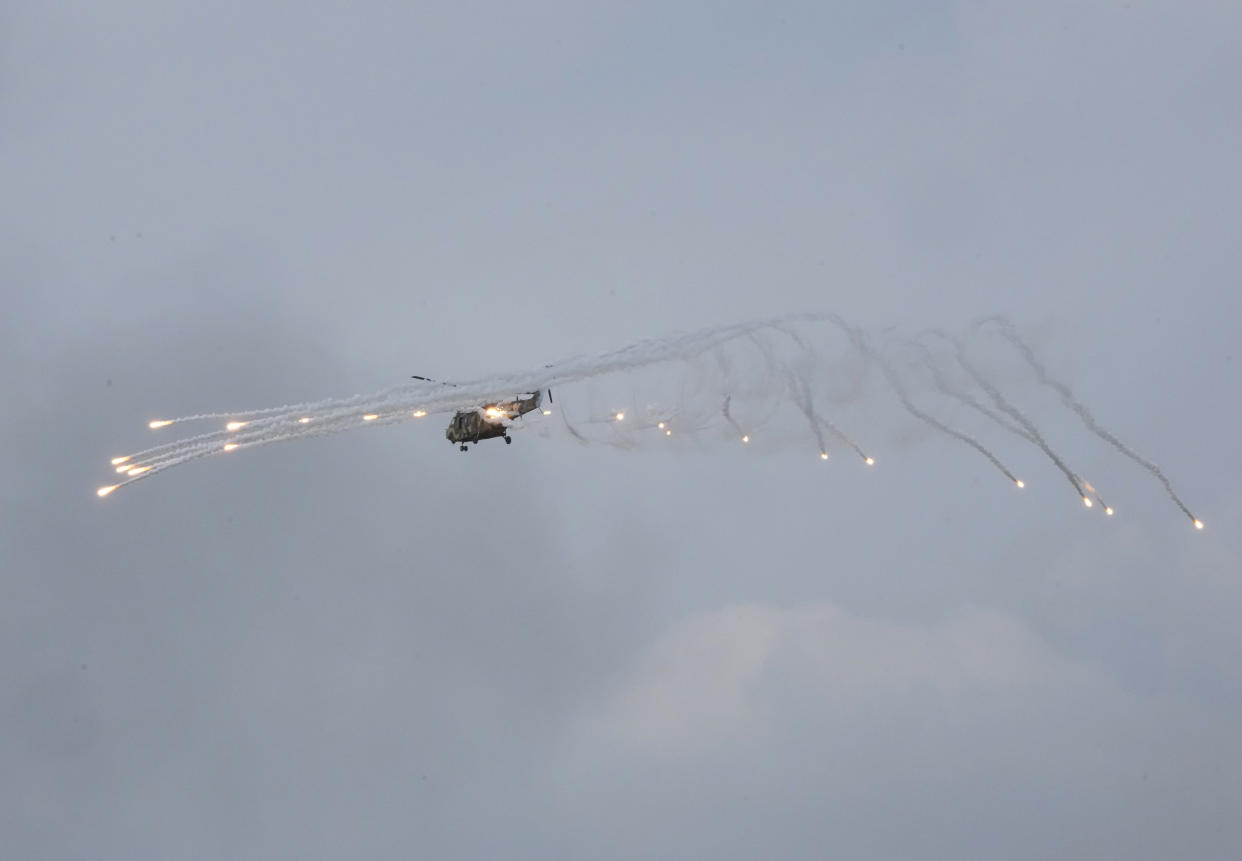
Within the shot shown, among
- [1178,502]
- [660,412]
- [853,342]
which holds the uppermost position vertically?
[853,342]

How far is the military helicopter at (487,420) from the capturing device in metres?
95.1

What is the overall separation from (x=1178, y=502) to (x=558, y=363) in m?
41.0

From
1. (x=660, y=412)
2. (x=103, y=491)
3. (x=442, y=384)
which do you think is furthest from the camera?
(x=660, y=412)

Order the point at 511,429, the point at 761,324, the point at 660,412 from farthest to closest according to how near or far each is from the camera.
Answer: the point at 511,429 → the point at 660,412 → the point at 761,324

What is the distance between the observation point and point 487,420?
9762 centimetres

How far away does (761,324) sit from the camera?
257ft

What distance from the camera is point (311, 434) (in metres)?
83.9

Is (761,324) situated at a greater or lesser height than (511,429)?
greater

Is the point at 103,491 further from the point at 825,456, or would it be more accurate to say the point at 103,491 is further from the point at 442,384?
the point at 825,456

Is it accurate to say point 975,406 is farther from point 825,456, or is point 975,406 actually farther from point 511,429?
point 511,429

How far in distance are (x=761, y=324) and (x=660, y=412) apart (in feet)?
53.3

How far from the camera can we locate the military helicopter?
9512cm

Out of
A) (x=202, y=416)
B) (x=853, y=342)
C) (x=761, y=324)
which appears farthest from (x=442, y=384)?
(x=853, y=342)

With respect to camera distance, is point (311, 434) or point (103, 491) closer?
point (103, 491)
